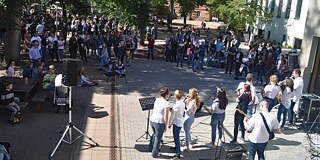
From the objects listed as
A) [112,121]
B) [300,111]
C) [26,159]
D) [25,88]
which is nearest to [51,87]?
[25,88]

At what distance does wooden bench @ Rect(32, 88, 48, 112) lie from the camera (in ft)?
38.4

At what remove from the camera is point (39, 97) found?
39.4 ft

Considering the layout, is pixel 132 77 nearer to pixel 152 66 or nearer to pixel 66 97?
pixel 152 66

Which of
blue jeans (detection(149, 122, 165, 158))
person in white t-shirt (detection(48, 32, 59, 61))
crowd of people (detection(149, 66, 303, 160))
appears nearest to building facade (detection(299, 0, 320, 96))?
crowd of people (detection(149, 66, 303, 160))

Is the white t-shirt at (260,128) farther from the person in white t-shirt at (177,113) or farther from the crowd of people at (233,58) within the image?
the crowd of people at (233,58)

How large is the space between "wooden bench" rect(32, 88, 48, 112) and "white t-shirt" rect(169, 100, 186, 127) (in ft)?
17.0

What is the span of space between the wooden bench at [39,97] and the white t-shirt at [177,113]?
17.0 feet

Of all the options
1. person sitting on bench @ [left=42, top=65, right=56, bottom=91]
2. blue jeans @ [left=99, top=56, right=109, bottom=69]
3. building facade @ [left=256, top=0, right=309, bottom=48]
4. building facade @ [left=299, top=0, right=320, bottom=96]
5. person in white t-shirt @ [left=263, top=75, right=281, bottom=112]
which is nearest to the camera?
person in white t-shirt @ [left=263, top=75, right=281, bottom=112]

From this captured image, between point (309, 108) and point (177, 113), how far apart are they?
5.16 meters

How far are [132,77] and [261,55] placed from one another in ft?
22.8

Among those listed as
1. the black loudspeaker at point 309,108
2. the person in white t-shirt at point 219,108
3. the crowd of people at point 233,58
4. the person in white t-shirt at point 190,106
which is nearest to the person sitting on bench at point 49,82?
the person in white t-shirt at point 190,106

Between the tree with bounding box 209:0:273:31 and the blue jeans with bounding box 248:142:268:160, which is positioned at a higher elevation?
the tree with bounding box 209:0:273:31

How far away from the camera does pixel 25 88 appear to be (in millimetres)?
11930

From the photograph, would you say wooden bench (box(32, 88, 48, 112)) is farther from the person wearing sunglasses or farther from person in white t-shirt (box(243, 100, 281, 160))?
person in white t-shirt (box(243, 100, 281, 160))
